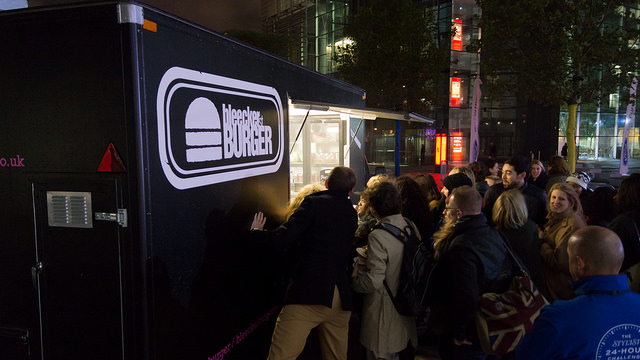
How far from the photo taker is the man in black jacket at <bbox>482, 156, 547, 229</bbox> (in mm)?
5113

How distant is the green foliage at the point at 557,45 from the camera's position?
1207 centimetres

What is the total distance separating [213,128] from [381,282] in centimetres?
168

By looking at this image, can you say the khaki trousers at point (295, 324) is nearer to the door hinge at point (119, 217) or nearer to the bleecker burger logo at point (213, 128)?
the bleecker burger logo at point (213, 128)

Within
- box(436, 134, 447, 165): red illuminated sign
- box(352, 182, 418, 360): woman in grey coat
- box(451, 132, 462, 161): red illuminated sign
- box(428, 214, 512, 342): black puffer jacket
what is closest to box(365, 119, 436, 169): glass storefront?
box(451, 132, 462, 161): red illuminated sign

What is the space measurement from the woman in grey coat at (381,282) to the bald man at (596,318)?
1.46m

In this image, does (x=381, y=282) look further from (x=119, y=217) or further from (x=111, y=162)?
(x=111, y=162)

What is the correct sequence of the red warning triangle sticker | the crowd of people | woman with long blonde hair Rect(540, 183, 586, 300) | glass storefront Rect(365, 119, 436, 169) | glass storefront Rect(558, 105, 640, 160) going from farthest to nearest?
glass storefront Rect(365, 119, 436, 169), glass storefront Rect(558, 105, 640, 160), woman with long blonde hair Rect(540, 183, 586, 300), the crowd of people, the red warning triangle sticker

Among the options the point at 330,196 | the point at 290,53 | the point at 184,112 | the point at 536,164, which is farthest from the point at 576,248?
the point at 290,53

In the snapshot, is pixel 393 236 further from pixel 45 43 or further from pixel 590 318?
pixel 45 43

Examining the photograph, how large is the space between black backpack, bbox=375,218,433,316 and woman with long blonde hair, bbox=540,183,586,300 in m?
1.28

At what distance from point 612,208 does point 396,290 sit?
8.74 feet

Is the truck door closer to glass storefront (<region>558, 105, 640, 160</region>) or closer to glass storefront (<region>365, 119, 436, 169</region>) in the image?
glass storefront (<region>365, 119, 436, 169</region>)

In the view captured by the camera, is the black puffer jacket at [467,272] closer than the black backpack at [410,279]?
Yes

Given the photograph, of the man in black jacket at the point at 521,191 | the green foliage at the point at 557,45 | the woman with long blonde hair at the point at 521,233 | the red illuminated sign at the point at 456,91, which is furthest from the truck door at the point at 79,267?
the red illuminated sign at the point at 456,91
